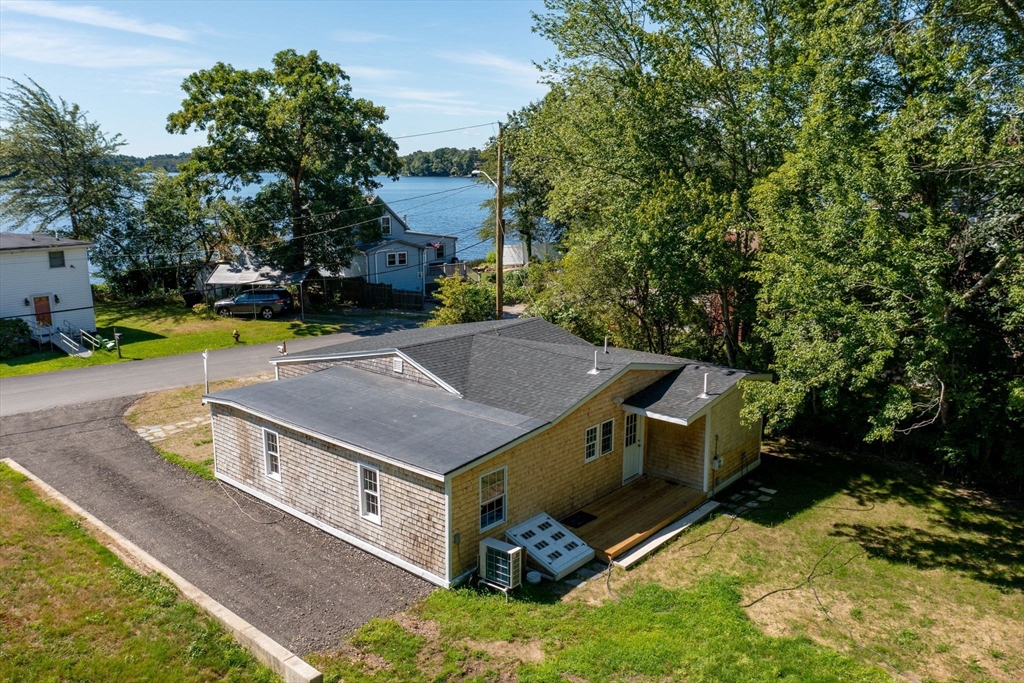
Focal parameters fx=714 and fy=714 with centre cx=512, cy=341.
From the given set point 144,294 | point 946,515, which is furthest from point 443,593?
point 144,294

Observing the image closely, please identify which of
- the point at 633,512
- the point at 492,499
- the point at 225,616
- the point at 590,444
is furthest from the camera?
the point at 590,444

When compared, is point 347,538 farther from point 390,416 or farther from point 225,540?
point 390,416

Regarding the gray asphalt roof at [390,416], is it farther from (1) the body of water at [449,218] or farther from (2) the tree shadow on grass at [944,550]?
(1) the body of water at [449,218]

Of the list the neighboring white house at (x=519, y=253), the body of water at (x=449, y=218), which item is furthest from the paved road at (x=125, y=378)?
the body of water at (x=449, y=218)

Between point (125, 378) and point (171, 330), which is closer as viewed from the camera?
point (125, 378)

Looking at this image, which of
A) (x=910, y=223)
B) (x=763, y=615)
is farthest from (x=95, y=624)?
(x=910, y=223)

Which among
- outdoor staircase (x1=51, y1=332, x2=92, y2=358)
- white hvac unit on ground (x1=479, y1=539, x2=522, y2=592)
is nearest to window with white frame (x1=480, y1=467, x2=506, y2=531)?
white hvac unit on ground (x1=479, y1=539, x2=522, y2=592)

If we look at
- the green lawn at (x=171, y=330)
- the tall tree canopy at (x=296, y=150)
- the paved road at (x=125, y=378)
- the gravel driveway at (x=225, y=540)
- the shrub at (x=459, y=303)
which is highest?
the tall tree canopy at (x=296, y=150)
